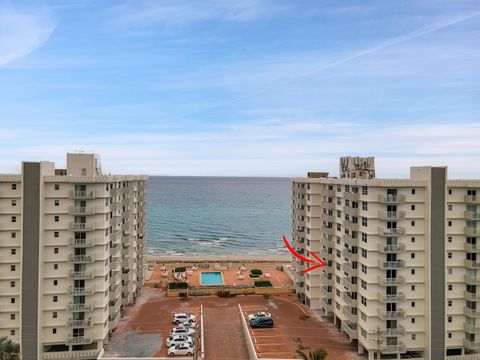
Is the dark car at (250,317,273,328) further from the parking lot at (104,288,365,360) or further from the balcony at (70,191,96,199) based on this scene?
the balcony at (70,191,96,199)

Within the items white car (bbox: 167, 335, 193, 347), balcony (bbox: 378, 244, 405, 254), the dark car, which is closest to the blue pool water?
the dark car

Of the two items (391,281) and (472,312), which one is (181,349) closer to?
(391,281)

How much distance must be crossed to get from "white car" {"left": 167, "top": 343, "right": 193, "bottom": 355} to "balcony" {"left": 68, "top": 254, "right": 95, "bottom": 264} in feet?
41.4

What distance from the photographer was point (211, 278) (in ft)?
242

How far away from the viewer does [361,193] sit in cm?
4403

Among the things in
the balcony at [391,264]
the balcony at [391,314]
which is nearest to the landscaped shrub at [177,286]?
the balcony at [391,314]

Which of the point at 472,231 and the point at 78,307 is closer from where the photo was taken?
the point at 78,307

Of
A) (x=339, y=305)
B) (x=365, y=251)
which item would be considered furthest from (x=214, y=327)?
(x=365, y=251)

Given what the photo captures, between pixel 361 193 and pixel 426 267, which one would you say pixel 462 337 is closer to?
pixel 426 267

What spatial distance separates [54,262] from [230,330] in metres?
22.4

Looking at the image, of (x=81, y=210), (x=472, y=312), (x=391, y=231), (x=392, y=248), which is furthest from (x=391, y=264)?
(x=81, y=210)

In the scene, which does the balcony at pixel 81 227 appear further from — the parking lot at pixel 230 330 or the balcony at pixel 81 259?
the parking lot at pixel 230 330

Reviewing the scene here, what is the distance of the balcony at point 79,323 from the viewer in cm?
4174

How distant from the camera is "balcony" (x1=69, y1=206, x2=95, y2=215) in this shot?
4197 cm
